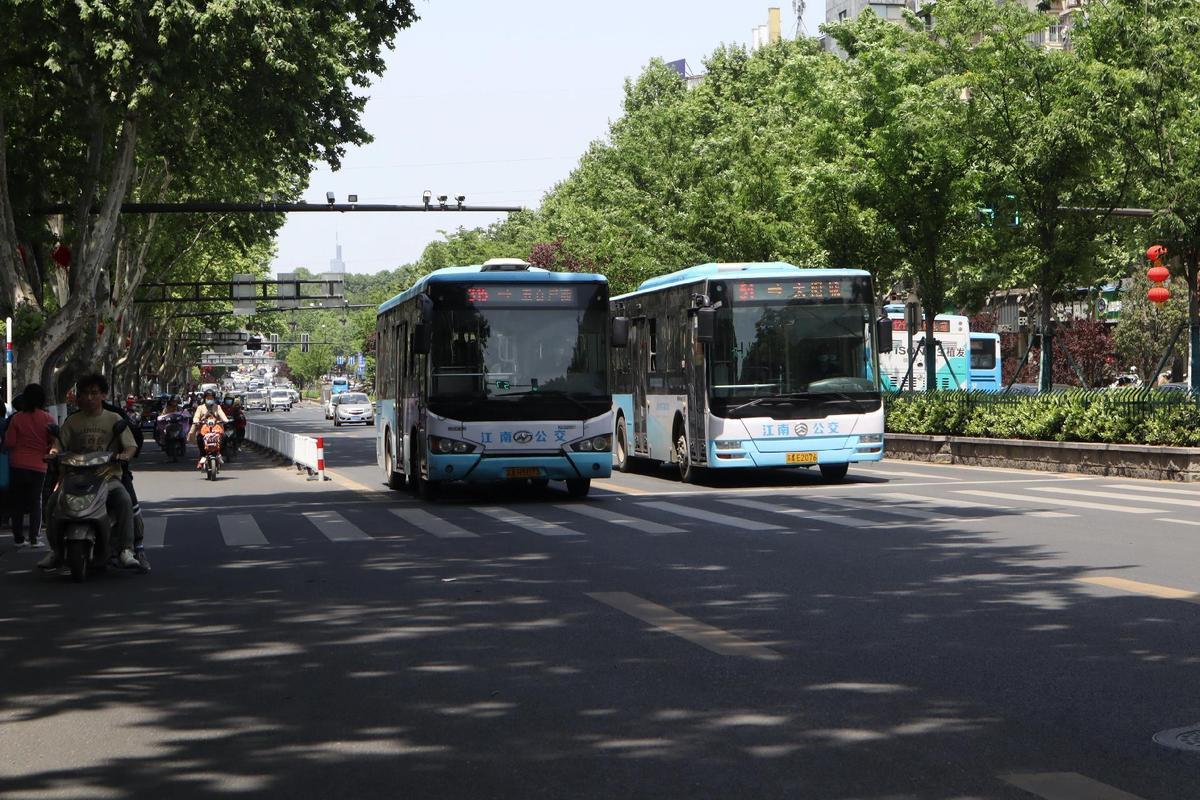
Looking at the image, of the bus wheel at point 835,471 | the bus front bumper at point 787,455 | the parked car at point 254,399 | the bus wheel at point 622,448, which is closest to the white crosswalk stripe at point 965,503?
the bus front bumper at point 787,455

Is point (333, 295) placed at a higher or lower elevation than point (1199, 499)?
higher

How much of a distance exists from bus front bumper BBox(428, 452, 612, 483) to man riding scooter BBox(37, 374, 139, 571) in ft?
26.7

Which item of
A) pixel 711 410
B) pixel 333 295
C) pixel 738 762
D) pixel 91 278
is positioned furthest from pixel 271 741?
pixel 333 295

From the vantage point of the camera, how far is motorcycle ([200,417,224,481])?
3272 cm

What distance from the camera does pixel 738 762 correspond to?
249 inches

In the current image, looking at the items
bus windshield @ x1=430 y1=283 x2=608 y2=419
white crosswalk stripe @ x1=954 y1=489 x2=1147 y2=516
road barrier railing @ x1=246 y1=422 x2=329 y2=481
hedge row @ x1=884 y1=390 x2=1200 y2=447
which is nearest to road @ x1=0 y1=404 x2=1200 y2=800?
white crosswalk stripe @ x1=954 y1=489 x2=1147 y2=516

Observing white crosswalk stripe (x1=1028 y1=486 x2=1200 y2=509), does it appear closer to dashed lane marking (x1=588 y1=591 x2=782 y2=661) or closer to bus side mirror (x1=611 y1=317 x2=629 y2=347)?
bus side mirror (x1=611 y1=317 x2=629 y2=347)

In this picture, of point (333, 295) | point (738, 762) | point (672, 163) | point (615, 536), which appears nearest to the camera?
point (738, 762)

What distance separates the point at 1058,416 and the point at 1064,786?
22.4m

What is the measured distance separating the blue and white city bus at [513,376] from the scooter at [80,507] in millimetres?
8584

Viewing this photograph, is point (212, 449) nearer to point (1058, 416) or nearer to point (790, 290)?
point (790, 290)

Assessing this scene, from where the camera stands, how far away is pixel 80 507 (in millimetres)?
13359

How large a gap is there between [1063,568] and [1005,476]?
13.8 meters

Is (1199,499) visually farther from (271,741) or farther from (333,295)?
(333,295)
